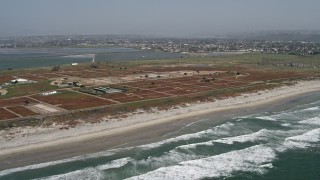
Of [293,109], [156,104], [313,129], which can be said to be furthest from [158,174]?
[293,109]

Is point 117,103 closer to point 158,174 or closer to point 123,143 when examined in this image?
point 123,143

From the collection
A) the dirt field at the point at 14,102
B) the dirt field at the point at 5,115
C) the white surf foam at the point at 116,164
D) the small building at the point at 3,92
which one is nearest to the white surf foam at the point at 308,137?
the white surf foam at the point at 116,164

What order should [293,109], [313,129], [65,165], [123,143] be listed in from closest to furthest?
1. [65,165]
2. [123,143]
3. [313,129]
4. [293,109]

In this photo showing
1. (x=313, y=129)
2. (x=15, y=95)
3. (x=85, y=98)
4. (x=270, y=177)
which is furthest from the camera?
(x=15, y=95)

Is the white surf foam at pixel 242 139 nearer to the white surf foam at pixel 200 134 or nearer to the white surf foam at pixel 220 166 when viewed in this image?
the white surf foam at pixel 200 134

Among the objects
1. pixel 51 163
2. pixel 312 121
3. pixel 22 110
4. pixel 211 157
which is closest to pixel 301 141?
pixel 312 121

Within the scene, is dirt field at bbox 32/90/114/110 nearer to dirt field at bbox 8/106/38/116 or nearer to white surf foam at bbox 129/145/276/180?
dirt field at bbox 8/106/38/116

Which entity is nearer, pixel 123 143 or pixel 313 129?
pixel 123 143
